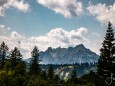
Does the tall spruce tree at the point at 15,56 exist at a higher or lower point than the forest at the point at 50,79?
higher

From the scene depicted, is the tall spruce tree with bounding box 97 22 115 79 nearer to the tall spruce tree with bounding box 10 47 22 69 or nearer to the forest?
the forest

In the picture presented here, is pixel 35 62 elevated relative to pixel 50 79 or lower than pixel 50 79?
elevated

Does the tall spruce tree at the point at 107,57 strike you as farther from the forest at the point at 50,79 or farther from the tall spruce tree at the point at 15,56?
the tall spruce tree at the point at 15,56

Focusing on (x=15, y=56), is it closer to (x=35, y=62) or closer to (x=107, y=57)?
(x=35, y=62)

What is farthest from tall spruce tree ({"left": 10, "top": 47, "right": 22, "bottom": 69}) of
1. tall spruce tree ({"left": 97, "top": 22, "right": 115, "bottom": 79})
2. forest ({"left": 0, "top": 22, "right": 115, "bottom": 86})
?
tall spruce tree ({"left": 97, "top": 22, "right": 115, "bottom": 79})

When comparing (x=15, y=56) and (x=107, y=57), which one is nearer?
(x=107, y=57)

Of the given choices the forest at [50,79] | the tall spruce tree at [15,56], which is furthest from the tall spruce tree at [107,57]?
the tall spruce tree at [15,56]

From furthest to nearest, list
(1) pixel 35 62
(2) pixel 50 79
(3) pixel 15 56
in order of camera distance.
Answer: (1) pixel 35 62 < (3) pixel 15 56 < (2) pixel 50 79

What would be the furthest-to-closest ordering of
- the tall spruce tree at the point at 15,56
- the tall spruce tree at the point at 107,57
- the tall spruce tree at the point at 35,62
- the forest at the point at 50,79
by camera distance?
the tall spruce tree at the point at 35,62
the tall spruce tree at the point at 15,56
the tall spruce tree at the point at 107,57
the forest at the point at 50,79

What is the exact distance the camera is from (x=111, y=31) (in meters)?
41.0

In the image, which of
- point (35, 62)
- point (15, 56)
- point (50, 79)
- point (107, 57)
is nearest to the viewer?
point (107, 57)

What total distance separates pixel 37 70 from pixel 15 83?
68.0 m

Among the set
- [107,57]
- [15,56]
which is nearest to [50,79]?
[107,57]

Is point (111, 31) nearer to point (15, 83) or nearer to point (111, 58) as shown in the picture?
point (111, 58)
